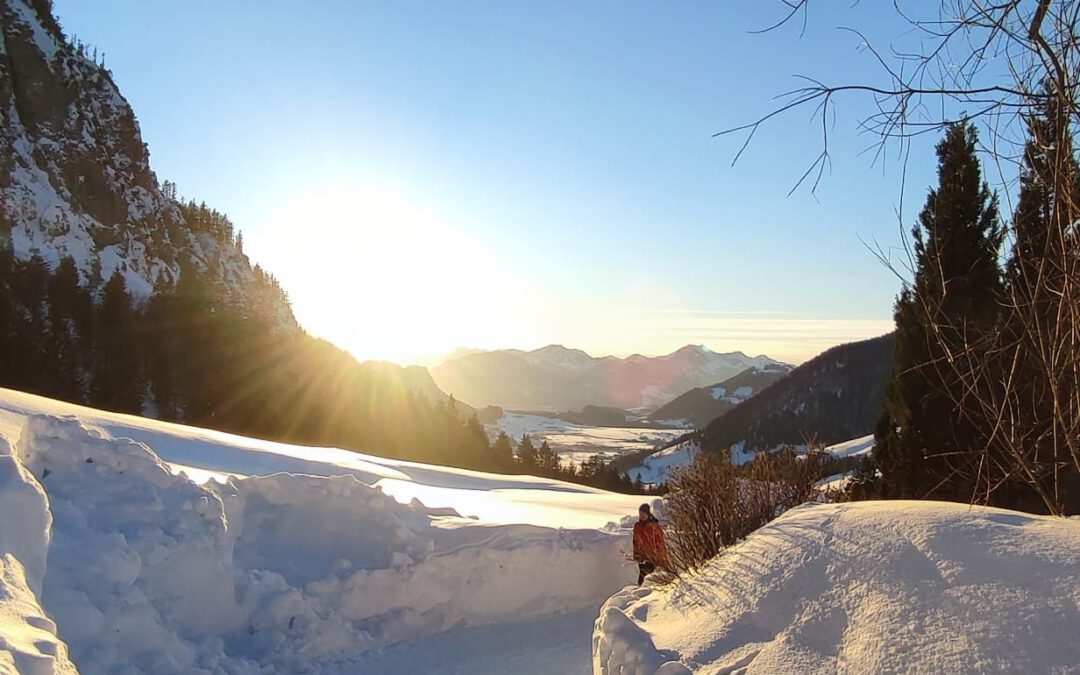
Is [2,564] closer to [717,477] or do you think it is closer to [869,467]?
[717,477]

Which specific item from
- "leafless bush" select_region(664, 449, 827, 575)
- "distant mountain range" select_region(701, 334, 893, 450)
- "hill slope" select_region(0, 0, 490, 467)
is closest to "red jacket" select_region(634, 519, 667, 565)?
"leafless bush" select_region(664, 449, 827, 575)

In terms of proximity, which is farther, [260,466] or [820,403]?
[820,403]

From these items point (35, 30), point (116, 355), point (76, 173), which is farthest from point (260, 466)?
point (35, 30)

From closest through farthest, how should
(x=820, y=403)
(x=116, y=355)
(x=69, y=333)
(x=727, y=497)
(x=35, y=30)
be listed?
(x=727, y=497) → (x=116, y=355) → (x=69, y=333) → (x=35, y=30) → (x=820, y=403)

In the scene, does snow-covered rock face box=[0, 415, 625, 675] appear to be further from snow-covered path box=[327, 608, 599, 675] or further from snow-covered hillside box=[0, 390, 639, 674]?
snow-covered path box=[327, 608, 599, 675]

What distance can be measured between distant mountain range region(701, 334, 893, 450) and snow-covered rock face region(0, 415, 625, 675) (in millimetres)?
96913

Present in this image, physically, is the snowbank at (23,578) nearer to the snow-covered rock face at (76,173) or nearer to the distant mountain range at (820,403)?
the snow-covered rock face at (76,173)

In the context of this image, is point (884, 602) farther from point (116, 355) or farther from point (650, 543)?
point (116, 355)

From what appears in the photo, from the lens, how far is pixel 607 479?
53.9 m

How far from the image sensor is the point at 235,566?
6.95m

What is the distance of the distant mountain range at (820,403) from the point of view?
103 metres

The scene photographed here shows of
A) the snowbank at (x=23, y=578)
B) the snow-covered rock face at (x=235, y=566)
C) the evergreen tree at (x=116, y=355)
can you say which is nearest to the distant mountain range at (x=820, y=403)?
the evergreen tree at (x=116, y=355)

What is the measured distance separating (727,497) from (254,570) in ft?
17.3

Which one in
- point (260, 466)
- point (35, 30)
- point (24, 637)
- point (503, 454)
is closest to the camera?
point (24, 637)
